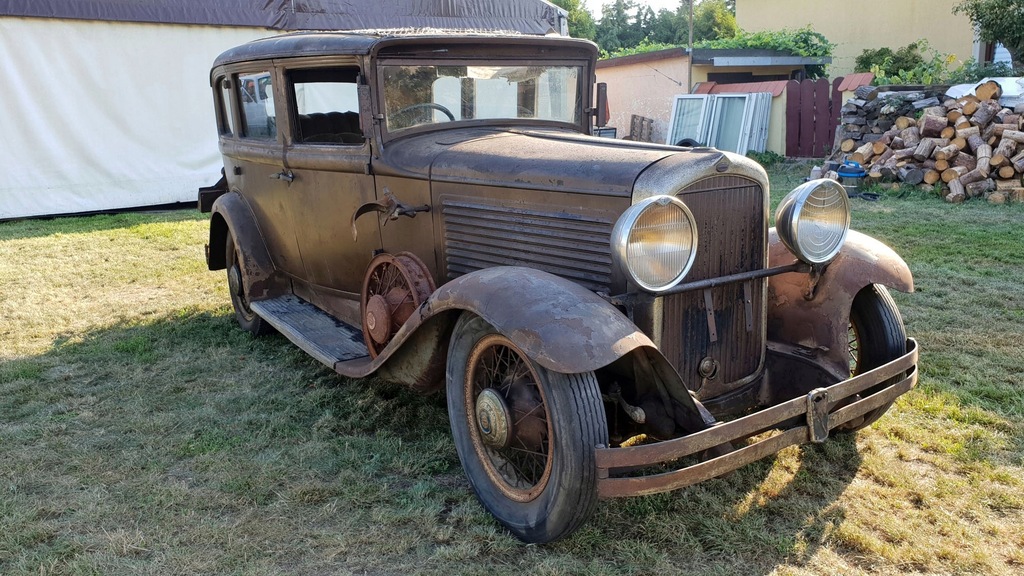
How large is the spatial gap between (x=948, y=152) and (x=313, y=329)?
8.40 m

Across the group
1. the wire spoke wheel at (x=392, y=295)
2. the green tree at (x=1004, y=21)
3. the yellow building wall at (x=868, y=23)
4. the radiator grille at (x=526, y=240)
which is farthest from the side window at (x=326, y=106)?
the yellow building wall at (x=868, y=23)

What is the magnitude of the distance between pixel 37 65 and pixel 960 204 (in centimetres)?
1108

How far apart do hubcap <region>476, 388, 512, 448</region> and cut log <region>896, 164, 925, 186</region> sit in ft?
28.4

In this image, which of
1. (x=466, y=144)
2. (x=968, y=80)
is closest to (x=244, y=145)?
(x=466, y=144)

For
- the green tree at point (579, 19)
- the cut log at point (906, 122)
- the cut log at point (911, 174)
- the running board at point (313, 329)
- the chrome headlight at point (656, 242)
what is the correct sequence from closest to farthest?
1. the chrome headlight at point (656, 242)
2. the running board at point (313, 329)
3. the cut log at point (911, 174)
4. the cut log at point (906, 122)
5. the green tree at point (579, 19)

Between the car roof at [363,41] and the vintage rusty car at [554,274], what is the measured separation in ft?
0.05

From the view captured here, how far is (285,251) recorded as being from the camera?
4750 mm

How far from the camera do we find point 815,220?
9.97 ft

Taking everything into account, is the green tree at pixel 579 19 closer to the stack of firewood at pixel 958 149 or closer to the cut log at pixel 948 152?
the stack of firewood at pixel 958 149

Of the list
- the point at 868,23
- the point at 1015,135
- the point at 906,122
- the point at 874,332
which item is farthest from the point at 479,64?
the point at 868,23

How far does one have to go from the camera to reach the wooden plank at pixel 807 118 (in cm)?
1322

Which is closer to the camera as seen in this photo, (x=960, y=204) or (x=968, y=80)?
(x=960, y=204)

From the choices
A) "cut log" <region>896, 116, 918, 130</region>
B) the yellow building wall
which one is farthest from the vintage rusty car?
the yellow building wall

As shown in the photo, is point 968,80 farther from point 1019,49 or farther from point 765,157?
point 765,157
